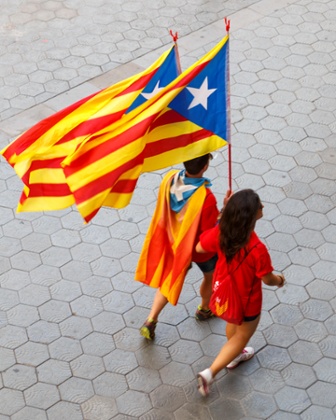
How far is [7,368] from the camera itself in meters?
6.12

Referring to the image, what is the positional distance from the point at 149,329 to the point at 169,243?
2.42ft

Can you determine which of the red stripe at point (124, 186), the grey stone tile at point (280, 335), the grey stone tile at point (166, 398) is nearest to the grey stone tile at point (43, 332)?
the grey stone tile at point (166, 398)

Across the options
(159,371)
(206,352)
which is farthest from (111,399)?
(206,352)

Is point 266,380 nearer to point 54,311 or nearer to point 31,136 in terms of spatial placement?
point 54,311

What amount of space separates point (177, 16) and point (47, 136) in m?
5.35

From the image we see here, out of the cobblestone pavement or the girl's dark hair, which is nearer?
the girl's dark hair

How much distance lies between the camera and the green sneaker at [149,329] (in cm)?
624

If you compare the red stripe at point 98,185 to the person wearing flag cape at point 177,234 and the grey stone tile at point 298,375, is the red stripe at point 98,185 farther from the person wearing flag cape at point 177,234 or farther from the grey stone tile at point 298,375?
the grey stone tile at point 298,375

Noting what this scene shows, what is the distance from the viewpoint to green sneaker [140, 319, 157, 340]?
246 inches

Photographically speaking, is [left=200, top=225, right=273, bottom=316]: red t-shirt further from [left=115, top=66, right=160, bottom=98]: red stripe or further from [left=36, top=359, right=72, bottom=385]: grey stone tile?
[left=36, top=359, right=72, bottom=385]: grey stone tile

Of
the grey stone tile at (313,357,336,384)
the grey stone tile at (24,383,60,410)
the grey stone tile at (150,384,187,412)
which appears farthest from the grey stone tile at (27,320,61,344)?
the grey stone tile at (313,357,336,384)

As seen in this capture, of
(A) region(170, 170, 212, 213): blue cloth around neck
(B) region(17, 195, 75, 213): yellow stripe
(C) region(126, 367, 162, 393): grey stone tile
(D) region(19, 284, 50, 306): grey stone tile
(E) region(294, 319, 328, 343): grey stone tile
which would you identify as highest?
(B) region(17, 195, 75, 213): yellow stripe

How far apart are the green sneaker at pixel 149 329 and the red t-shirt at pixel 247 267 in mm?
898

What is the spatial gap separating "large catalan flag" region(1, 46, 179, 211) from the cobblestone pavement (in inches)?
57.1
